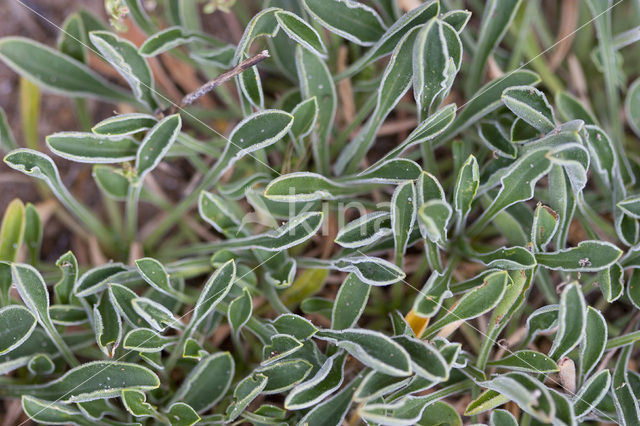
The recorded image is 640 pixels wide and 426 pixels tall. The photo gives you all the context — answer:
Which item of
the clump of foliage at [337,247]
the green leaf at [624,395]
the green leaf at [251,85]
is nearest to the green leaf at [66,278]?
the clump of foliage at [337,247]

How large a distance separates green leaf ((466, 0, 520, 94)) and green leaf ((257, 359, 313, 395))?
70 centimetres

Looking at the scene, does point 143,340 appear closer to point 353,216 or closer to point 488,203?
point 353,216

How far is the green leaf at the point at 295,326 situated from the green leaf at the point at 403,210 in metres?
0.21

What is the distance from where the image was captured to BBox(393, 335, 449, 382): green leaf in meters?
0.97

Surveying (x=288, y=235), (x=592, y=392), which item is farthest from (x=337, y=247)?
(x=592, y=392)

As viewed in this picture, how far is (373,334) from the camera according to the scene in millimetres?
1024

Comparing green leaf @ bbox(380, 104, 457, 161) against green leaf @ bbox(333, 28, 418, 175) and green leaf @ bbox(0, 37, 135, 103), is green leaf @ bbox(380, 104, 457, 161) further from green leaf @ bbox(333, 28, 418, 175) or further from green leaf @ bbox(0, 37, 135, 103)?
green leaf @ bbox(0, 37, 135, 103)

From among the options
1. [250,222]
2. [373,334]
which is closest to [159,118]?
[250,222]

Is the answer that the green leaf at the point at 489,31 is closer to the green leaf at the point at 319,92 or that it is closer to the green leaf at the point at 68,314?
the green leaf at the point at 319,92

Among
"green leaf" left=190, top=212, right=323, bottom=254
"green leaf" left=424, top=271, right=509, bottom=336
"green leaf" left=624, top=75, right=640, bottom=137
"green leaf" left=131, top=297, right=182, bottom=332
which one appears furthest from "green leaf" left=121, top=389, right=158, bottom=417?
"green leaf" left=624, top=75, right=640, bottom=137

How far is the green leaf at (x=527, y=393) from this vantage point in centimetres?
93

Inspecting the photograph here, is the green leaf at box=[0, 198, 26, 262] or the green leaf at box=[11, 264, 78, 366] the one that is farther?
the green leaf at box=[0, 198, 26, 262]

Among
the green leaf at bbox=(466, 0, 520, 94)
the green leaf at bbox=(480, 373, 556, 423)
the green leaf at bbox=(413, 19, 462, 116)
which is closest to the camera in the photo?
the green leaf at bbox=(480, 373, 556, 423)

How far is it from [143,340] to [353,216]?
0.54 metres
